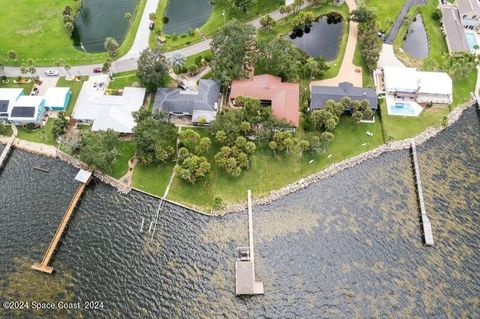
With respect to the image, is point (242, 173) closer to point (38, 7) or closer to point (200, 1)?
point (200, 1)

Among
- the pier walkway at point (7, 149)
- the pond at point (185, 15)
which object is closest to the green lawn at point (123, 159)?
the pier walkway at point (7, 149)

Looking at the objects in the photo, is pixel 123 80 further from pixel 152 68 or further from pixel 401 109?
pixel 401 109

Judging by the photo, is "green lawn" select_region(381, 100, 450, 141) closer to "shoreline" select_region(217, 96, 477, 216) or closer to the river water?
"shoreline" select_region(217, 96, 477, 216)

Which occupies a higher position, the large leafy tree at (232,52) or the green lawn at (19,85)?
the large leafy tree at (232,52)

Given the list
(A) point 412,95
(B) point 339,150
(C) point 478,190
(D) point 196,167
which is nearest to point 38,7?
(D) point 196,167

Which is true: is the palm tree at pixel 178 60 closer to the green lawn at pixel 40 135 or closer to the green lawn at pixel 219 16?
the green lawn at pixel 219 16

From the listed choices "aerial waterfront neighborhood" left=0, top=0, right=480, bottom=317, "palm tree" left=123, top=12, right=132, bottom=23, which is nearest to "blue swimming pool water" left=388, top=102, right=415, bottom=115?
"aerial waterfront neighborhood" left=0, top=0, right=480, bottom=317
